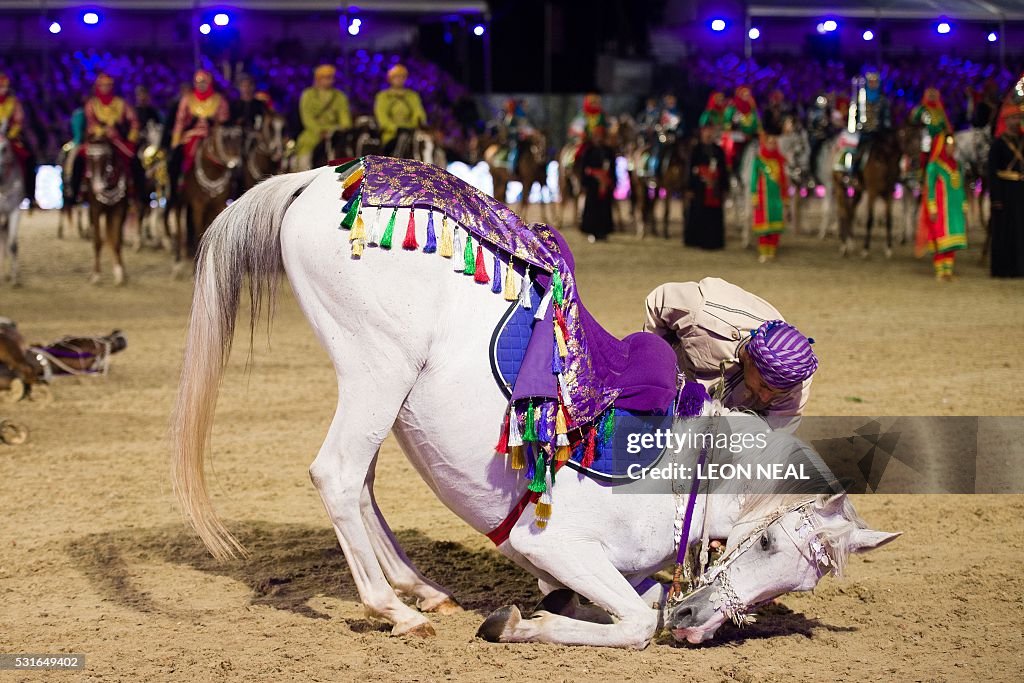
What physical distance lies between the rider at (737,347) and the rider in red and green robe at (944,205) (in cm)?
930

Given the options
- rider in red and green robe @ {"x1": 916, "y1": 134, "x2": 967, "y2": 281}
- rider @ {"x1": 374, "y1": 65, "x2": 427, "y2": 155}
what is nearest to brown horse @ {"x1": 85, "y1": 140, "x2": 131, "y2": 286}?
rider @ {"x1": 374, "y1": 65, "x2": 427, "y2": 155}

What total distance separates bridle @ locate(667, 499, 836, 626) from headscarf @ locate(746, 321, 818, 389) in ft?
1.11

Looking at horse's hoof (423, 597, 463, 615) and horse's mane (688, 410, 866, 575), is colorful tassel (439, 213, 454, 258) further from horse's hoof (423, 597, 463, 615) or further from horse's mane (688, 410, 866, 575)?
horse's hoof (423, 597, 463, 615)

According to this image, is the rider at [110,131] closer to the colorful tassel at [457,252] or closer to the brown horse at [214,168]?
the brown horse at [214,168]

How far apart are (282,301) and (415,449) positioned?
28.1 ft

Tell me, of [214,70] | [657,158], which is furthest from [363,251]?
[214,70]

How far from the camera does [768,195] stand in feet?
47.9

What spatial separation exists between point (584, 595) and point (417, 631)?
0.52 metres

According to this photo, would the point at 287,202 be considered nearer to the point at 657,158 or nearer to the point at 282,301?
the point at 282,301

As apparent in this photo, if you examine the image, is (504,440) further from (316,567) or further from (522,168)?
(522,168)

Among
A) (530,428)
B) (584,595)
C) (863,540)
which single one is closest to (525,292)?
(530,428)

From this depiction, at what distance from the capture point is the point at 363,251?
3330 mm

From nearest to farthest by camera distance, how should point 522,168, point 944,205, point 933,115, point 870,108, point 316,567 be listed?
point 316,567 → point 944,205 → point 933,115 → point 870,108 → point 522,168

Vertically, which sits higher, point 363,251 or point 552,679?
point 363,251
